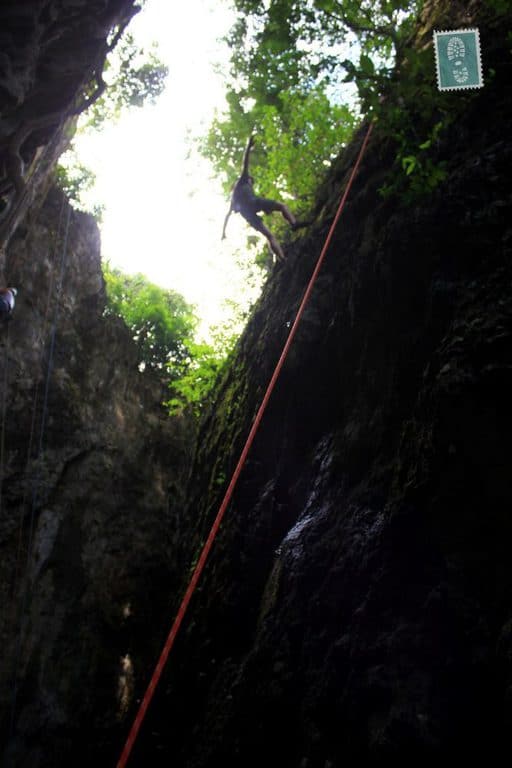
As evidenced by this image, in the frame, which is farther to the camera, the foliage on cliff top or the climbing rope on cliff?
the foliage on cliff top

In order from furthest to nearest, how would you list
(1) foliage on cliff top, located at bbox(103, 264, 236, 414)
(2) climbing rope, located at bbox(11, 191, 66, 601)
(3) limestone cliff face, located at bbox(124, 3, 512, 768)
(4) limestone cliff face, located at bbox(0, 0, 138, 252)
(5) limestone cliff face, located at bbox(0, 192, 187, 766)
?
(1) foliage on cliff top, located at bbox(103, 264, 236, 414) < (2) climbing rope, located at bbox(11, 191, 66, 601) < (5) limestone cliff face, located at bbox(0, 192, 187, 766) < (4) limestone cliff face, located at bbox(0, 0, 138, 252) < (3) limestone cliff face, located at bbox(124, 3, 512, 768)

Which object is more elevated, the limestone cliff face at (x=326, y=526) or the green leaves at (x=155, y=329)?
the green leaves at (x=155, y=329)

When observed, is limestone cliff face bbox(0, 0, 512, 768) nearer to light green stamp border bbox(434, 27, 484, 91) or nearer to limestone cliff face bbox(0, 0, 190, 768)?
limestone cliff face bbox(0, 0, 190, 768)

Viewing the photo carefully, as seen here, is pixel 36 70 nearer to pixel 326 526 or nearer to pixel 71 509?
pixel 71 509

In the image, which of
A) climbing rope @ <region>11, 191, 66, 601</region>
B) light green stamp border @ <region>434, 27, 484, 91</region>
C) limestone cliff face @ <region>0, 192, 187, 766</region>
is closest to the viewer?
light green stamp border @ <region>434, 27, 484, 91</region>

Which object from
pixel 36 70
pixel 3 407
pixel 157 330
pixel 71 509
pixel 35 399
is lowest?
pixel 71 509

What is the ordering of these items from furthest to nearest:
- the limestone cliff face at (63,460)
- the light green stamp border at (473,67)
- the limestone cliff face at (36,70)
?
the limestone cliff face at (63,460), the limestone cliff face at (36,70), the light green stamp border at (473,67)

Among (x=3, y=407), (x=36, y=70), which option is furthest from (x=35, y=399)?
(x=36, y=70)

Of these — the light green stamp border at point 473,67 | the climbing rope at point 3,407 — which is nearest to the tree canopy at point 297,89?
the light green stamp border at point 473,67

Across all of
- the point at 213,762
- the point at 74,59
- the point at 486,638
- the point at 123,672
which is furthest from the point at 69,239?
the point at 486,638

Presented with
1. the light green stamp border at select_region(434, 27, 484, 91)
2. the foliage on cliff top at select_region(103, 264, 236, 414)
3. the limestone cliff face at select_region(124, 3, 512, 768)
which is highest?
the foliage on cliff top at select_region(103, 264, 236, 414)

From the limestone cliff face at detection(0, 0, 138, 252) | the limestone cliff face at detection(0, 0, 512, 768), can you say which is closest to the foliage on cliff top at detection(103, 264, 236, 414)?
the limestone cliff face at detection(0, 0, 512, 768)

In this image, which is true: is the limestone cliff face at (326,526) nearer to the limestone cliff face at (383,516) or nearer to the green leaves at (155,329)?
the limestone cliff face at (383,516)

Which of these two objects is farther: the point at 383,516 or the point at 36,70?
the point at 36,70
